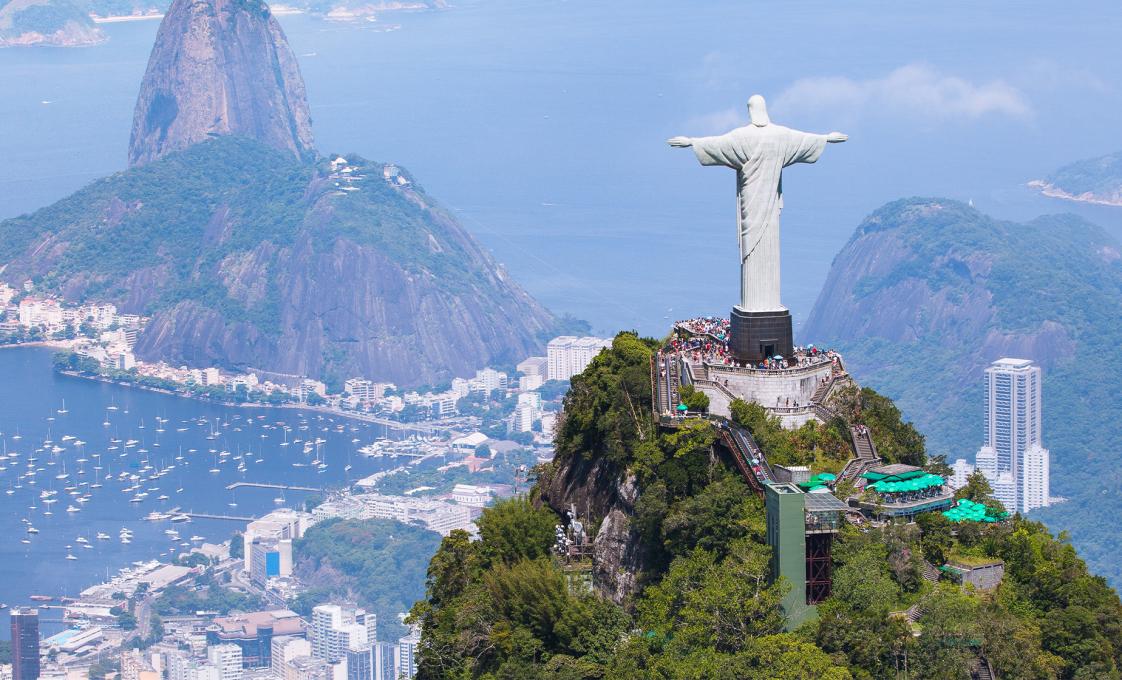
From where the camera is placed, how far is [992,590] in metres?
37.7

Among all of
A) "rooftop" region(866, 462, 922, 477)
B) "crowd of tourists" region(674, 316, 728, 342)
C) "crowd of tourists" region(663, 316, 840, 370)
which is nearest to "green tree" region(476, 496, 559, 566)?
"crowd of tourists" region(663, 316, 840, 370)

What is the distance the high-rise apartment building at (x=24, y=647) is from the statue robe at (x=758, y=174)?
7742 centimetres

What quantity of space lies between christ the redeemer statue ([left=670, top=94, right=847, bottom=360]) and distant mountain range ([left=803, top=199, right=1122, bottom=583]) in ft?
289

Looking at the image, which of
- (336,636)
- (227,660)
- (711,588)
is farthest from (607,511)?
(336,636)

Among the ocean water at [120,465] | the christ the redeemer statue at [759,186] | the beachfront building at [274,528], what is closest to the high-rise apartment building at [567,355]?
the ocean water at [120,465]

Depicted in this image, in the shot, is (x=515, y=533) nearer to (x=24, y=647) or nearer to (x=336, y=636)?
(x=336, y=636)

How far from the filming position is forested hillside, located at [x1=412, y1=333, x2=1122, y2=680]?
116 feet

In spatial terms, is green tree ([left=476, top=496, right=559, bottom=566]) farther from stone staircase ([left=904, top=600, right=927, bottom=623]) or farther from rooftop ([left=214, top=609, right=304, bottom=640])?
rooftop ([left=214, top=609, right=304, bottom=640])

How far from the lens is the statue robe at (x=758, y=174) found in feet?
141

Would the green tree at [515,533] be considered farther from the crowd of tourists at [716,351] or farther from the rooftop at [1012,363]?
the rooftop at [1012,363]

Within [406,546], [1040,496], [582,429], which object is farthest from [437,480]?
[582,429]

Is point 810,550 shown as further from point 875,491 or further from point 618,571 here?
point 618,571

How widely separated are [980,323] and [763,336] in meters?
131

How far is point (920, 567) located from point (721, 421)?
18.7 feet
